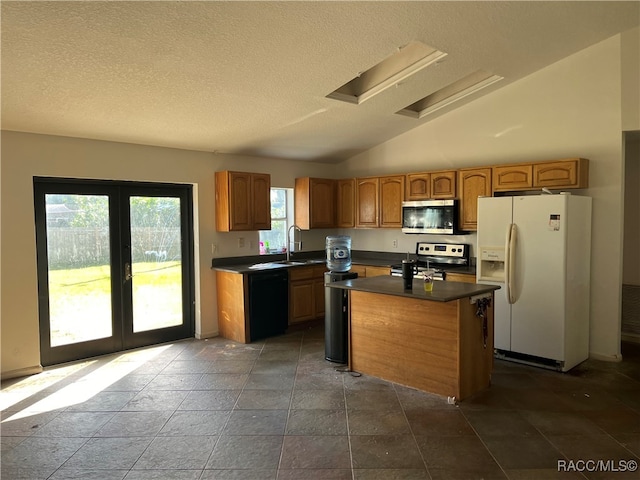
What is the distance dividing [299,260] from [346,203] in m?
1.13

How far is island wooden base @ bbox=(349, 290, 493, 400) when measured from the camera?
3.42 meters

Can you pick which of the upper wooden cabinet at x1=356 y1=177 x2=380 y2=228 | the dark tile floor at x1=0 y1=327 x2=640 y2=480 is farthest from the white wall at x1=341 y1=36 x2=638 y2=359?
the upper wooden cabinet at x1=356 y1=177 x2=380 y2=228

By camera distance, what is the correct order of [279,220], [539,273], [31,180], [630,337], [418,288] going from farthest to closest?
[279,220] → [630,337] → [539,273] → [31,180] → [418,288]

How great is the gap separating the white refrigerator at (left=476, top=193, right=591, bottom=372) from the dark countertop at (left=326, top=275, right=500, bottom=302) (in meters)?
0.75

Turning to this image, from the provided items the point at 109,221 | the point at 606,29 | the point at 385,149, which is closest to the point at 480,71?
the point at 606,29

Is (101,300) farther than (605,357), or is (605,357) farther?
(101,300)

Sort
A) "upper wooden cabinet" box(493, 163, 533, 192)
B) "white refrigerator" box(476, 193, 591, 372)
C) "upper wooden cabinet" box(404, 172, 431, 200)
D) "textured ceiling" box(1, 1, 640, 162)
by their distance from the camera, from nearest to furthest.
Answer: "textured ceiling" box(1, 1, 640, 162)
"white refrigerator" box(476, 193, 591, 372)
"upper wooden cabinet" box(493, 163, 533, 192)
"upper wooden cabinet" box(404, 172, 431, 200)

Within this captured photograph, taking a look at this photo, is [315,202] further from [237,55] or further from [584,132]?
[584,132]

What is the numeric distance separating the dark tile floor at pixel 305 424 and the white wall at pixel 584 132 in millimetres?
817

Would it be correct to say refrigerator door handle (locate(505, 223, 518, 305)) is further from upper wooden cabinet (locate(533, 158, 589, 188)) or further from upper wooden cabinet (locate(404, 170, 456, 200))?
upper wooden cabinet (locate(404, 170, 456, 200))

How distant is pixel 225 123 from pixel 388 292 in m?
2.49

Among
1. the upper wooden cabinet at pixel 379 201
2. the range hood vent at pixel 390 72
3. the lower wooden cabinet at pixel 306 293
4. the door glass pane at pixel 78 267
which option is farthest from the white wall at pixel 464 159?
the range hood vent at pixel 390 72

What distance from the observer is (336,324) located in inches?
173

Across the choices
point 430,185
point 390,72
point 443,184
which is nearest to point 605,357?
point 443,184
